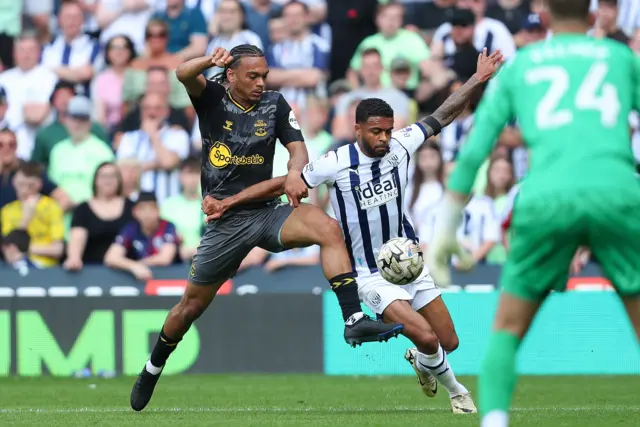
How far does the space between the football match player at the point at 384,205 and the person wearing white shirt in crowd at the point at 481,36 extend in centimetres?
583

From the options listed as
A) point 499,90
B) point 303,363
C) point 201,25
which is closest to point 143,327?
point 303,363

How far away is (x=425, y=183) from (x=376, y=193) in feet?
16.5

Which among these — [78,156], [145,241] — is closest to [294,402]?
[145,241]

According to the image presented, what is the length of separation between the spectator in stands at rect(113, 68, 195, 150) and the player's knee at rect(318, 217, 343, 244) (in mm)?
7556

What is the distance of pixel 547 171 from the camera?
5797 millimetres

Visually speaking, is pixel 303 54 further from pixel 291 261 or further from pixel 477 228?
pixel 477 228

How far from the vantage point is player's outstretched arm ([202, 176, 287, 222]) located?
9656 millimetres

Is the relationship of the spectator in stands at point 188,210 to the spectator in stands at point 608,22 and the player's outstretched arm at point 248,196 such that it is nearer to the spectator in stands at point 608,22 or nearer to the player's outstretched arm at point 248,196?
the spectator in stands at point 608,22

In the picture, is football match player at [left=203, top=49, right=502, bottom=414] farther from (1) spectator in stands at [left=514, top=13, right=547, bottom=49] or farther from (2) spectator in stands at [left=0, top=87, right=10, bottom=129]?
(2) spectator in stands at [left=0, top=87, right=10, bottom=129]

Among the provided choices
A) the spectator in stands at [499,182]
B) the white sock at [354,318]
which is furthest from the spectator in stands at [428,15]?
the white sock at [354,318]

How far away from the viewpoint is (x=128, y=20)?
17.9 metres

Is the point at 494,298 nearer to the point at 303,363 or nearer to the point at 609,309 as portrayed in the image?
the point at 609,309

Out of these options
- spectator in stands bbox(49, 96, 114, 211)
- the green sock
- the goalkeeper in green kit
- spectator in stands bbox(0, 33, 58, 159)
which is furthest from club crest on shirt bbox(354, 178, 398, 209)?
spectator in stands bbox(0, 33, 58, 159)

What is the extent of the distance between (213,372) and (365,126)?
5.53 metres
